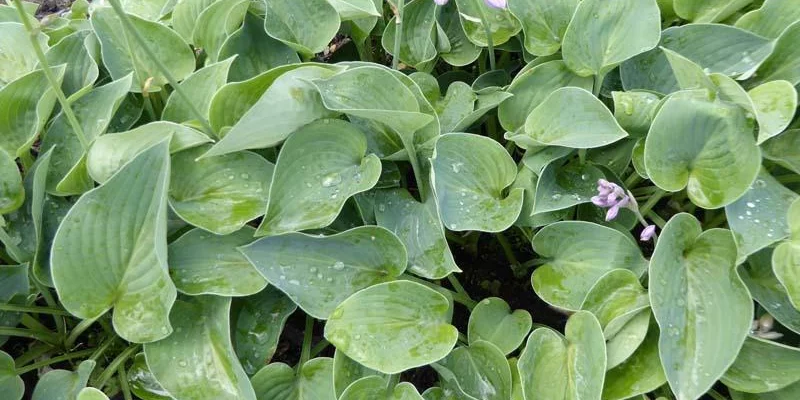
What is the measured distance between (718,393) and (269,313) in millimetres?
1124

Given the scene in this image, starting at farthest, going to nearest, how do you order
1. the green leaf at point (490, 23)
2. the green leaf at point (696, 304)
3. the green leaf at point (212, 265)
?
1. the green leaf at point (490, 23)
2. the green leaf at point (212, 265)
3. the green leaf at point (696, 304)

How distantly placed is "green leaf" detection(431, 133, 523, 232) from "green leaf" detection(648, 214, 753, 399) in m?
0.34

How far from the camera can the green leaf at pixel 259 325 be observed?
1.62 m

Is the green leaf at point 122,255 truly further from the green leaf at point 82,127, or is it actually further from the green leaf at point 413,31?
the green leaf at point 413,31

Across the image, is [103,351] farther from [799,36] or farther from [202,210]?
[799,36]

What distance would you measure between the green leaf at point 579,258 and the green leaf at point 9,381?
4.11ft

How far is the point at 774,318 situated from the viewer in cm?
148

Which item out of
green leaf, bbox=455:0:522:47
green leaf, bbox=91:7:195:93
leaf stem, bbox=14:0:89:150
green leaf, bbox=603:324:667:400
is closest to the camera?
leaf stem, bbox=14:0:89:150

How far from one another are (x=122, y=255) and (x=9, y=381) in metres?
0.45

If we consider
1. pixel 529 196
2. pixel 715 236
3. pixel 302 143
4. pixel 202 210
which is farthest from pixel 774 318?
pixel 202 210

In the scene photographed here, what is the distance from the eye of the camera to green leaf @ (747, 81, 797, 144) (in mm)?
1370

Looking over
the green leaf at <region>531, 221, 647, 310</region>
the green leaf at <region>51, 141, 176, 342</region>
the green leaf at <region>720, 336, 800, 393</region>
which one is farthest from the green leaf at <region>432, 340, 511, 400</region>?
the green leaf at <region>51, 141, 176, 342</region>

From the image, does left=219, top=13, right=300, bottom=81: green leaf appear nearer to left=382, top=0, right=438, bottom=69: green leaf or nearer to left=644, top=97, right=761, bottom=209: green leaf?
left=382, top=0, right=438, bottom=69: green leaf

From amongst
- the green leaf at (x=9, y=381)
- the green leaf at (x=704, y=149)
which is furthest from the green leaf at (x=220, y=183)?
the green leaf at (x=704, y=149)
